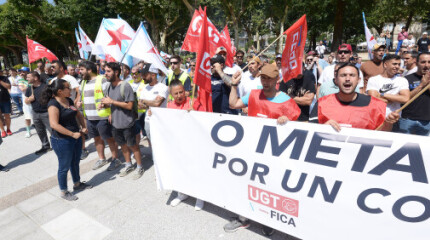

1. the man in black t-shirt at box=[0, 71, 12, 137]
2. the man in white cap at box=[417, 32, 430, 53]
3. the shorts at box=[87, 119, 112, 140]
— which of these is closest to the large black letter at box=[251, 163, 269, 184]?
the shorts at box=[87, 119, 112, 140]

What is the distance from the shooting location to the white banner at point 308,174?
1.84 meters

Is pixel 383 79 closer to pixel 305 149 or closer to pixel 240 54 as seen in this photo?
pixel 305 149

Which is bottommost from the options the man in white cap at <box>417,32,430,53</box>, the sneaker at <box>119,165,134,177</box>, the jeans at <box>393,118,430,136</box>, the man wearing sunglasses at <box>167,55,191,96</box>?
the sneaker at <box>119,165,134,177</box>

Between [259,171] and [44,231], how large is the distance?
2794 millimetres

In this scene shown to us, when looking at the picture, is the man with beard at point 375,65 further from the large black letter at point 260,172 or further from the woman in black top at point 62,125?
the woman in black top at point 62,125

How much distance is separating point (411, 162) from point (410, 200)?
11.8 inches

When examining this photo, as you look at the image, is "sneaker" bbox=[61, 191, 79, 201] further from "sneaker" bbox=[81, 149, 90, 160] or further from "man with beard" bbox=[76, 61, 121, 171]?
"sneaker" bbox=[81, 149, 90, 160]

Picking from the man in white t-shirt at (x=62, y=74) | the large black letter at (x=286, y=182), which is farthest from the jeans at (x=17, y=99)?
the large black letter at (x=286, y=182)

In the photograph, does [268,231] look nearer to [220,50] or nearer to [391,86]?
[391,86]

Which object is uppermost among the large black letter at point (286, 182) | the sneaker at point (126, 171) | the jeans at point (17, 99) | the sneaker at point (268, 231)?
the large black letter at point (286, 182)

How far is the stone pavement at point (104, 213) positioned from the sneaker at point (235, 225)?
46mm

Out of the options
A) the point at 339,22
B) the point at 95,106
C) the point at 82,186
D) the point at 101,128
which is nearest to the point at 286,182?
the point at 82,186

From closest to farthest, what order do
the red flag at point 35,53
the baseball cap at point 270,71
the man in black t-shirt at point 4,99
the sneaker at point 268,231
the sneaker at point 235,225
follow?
the baseball cap at point 270,71 → the sneaker at point 268,231 → the sneaker at point 235,225 → the red flag at point 35,53 → the man in black t-shirt at point 4,99

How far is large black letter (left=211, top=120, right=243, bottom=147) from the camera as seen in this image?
99.2 inches
